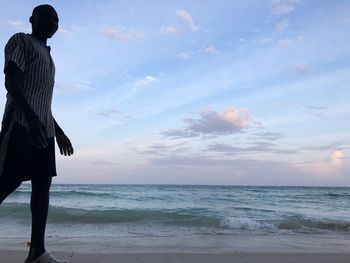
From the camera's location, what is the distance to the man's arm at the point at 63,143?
2713mm

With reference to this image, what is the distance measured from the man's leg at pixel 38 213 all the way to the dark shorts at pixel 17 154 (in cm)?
10

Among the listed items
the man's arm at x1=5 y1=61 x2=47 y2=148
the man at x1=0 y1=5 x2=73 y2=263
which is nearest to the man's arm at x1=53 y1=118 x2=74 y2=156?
the man at x1=0 y1=5 x2=73 y2=263

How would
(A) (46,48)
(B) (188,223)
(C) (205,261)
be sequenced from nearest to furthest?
(A) (46,48), (C) (205,261), (B) (188,223)

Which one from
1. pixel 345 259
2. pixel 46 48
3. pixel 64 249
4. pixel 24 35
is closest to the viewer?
pixel 24 35

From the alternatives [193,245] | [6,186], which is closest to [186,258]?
[193,245]

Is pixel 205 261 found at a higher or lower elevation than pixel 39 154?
lower

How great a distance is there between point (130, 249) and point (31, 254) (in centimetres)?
261

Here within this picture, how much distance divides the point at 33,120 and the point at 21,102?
116mm

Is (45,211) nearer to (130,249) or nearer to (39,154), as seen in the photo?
(39,154)

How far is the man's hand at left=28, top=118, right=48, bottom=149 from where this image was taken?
88.7 inches

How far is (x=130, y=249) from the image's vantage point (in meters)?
5.00

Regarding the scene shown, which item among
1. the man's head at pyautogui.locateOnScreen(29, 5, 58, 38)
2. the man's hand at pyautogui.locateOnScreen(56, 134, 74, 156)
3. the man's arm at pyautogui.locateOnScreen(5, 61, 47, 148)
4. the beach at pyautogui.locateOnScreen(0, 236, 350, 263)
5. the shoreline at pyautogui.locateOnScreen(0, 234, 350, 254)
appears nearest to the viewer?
the man's arm at pyautogui.locateOnScreen(5, 61, 47, 148)

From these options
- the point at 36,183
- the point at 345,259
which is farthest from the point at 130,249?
the point at 36,183

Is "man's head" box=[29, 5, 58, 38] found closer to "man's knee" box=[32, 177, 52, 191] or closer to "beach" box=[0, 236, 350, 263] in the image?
"man's knee" box=[32, 177, 52, 191]
